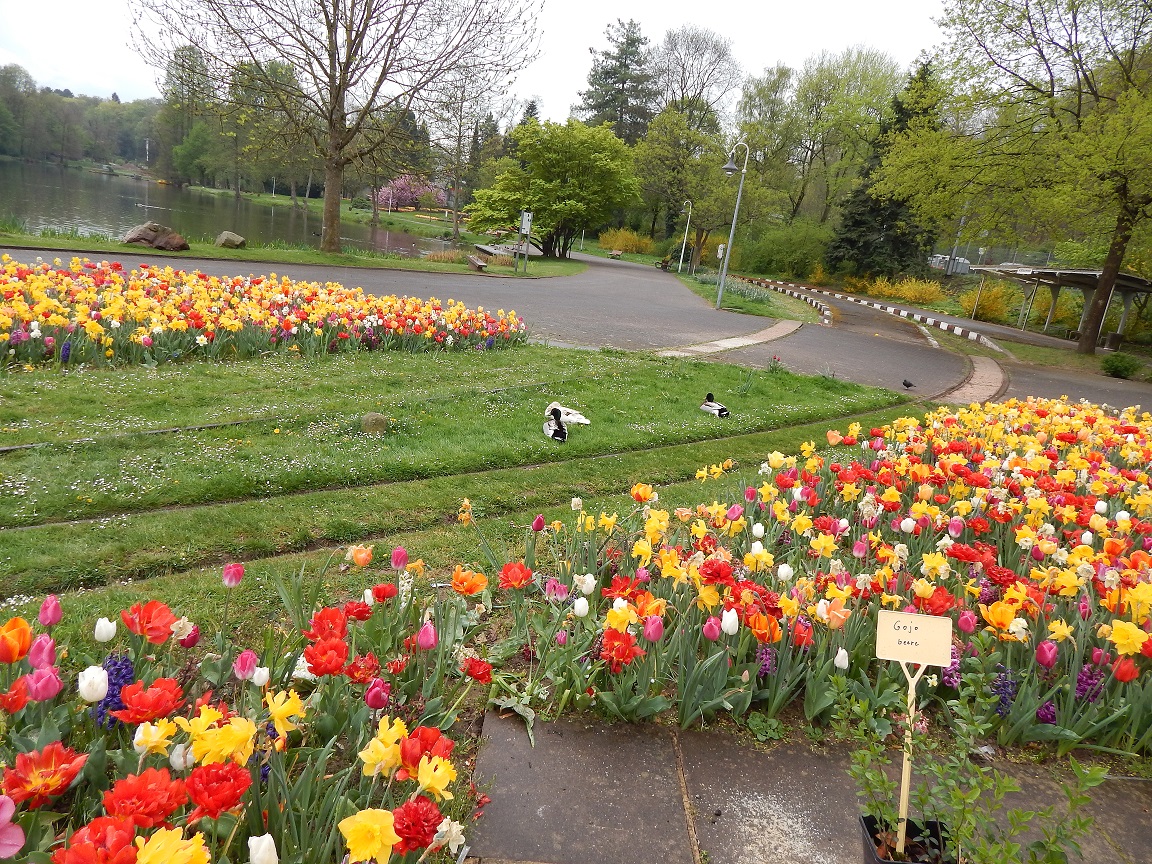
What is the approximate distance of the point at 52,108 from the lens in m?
71.4

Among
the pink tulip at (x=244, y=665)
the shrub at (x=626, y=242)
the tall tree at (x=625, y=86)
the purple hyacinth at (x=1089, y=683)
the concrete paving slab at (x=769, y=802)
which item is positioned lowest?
the concrete paving slab at (x=769, y=802)

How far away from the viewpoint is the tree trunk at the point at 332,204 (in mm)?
21250

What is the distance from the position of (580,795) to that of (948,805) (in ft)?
3.55

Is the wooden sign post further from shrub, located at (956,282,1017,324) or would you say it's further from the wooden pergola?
shrub, located at (956,282,1017,324)

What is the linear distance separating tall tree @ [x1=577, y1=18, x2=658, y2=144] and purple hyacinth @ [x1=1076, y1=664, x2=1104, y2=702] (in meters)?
64.0

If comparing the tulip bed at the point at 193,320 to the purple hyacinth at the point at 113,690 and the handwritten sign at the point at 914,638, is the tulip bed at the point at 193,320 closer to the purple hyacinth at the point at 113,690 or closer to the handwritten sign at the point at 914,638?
the purple hyacinth at the point at 113,690

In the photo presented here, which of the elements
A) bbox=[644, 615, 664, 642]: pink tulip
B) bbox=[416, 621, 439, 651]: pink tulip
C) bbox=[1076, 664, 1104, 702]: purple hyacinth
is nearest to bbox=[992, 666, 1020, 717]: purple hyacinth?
bbox=[1076, 664, 1104, 702]: purple hyacinth

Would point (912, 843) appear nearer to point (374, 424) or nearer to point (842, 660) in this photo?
point (842, 660)

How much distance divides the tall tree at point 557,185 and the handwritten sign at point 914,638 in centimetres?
3525

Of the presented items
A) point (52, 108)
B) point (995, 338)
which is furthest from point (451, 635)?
point (52, 108)

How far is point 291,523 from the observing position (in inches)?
176

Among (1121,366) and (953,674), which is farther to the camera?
(1121,366)

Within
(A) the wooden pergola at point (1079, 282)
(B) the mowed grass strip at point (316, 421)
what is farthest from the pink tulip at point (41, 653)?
(A) the wooden pergola at point (1079, 282)

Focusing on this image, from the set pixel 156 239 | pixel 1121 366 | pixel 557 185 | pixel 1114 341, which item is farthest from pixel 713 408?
pixel 557 185
